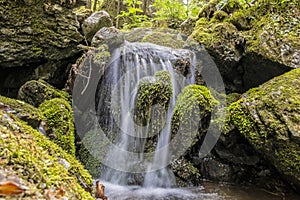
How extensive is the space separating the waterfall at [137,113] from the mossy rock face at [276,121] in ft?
4.88

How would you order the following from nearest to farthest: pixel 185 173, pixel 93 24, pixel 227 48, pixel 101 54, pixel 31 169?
pixel 31 169
pixel 185 173
pixel 101 54
pixel 227 48
pixel 93 24

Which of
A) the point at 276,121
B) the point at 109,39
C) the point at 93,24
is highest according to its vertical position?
the point at 93,24

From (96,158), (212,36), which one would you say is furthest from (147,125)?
(212,36)

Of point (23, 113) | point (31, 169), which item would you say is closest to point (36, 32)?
point (23, 113)

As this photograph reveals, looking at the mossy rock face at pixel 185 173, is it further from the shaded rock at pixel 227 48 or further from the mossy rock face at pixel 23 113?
the mossy rock face at pixel 23 113

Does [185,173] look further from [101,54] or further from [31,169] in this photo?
[31,169]

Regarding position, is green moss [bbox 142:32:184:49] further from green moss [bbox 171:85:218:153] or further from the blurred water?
Answer: the blurred water

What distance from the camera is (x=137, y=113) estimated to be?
4801 mm

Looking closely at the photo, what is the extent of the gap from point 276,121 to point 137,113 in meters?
2.55

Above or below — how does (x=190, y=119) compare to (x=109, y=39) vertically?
below

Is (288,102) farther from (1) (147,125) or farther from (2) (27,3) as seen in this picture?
(2) (27,3)

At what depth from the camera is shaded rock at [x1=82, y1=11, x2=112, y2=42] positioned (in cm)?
663

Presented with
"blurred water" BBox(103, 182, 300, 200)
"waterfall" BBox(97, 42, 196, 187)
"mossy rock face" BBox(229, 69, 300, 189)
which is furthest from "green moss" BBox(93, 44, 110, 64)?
"mossy rock face" BBox(229, 69, 300, 189)

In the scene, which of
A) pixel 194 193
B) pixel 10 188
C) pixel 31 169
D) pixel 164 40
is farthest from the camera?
pixel 164 40
